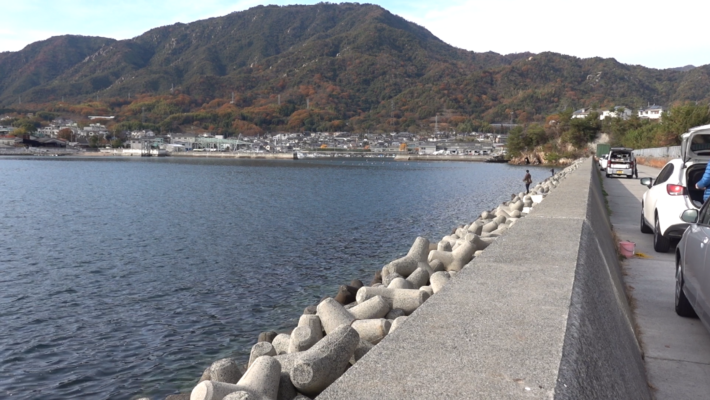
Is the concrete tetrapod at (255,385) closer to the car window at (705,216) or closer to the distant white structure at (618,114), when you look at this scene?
the car window at (705,216)

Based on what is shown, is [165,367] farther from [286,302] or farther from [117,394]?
[286,302]

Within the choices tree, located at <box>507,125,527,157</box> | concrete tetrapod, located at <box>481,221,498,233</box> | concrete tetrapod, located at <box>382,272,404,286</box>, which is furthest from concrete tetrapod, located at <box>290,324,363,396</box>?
tree, located at <box>507,125,527,157</box>

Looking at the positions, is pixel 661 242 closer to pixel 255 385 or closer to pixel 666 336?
pixel 666 336

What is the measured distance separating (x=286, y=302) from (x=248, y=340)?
254 centimetres

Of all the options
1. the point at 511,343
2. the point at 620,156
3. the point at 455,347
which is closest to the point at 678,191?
the point at 511,343

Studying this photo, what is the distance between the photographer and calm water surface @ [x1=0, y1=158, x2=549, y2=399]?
28.9 feet

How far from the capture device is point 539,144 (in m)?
122

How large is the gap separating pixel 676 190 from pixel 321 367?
851 cm

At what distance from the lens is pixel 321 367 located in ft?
15.6

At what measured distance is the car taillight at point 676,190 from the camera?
34.6ft

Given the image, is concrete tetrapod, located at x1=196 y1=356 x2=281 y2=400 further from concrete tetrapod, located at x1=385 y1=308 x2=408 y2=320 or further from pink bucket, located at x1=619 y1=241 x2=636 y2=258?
pink bucket, located at x1=619 y1=241 x2=636 y2=258

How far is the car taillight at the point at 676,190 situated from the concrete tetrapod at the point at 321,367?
808 centimetres

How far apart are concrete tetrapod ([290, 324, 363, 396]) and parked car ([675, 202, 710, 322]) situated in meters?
3.21

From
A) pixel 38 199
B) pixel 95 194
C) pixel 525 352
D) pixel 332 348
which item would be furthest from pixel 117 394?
pixel 95 194
